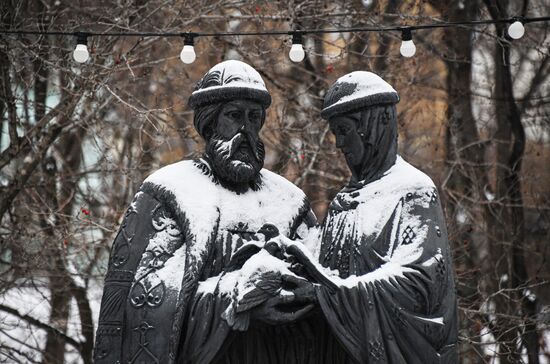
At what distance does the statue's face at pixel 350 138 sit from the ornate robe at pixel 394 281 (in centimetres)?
25

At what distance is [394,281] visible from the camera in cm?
761

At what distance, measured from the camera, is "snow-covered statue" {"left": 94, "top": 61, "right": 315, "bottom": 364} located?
7781 mm

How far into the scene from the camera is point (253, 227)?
8.31 meters

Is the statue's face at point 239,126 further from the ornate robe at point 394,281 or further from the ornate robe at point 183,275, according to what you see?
the ornate robe at point 394,281

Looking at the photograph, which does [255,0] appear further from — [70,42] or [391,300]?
[391,300]

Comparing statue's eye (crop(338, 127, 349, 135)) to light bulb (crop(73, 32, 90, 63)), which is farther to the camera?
light bulb (crop(73, 32, 90, 63))

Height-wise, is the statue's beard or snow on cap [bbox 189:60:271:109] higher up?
snow on cap [bbox 189:60:271:109]

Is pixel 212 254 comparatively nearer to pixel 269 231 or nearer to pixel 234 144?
pixel 269 231

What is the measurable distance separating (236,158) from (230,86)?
0.43 m

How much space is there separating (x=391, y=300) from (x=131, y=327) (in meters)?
1.52

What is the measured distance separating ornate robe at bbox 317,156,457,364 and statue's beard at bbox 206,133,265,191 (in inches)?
28.2

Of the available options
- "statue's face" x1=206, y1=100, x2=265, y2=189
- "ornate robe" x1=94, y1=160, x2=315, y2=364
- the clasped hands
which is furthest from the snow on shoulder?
the clasped hands

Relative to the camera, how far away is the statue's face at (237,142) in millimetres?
8305

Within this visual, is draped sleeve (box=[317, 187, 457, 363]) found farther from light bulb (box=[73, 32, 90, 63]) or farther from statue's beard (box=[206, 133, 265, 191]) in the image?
light bulb (box=[73, 32, 90, 63])
